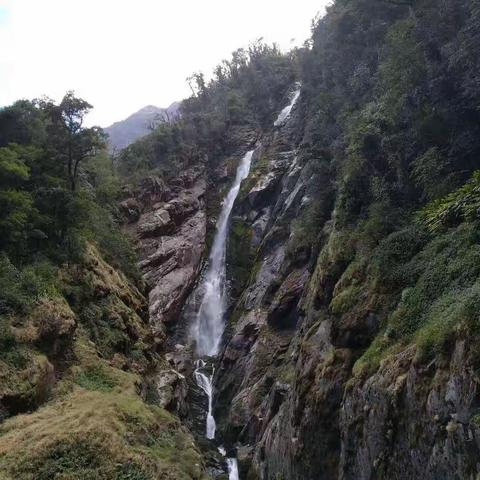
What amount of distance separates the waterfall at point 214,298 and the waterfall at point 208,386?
200cm

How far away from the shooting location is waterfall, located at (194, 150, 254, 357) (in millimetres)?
43219

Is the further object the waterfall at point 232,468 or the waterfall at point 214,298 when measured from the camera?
the waterfall at point 214,298

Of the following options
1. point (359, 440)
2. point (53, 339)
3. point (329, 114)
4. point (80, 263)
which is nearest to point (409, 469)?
point (359, 440)

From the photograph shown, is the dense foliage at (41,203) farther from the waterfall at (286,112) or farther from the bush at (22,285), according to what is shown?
the waterfall at (286,112)

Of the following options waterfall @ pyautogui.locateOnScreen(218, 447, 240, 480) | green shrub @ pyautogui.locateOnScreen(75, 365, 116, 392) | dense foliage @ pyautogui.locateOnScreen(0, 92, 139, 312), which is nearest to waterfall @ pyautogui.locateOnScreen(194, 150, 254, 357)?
dense foliage @ pyautogui.locateOnScreen(0, 92, 139, 312)

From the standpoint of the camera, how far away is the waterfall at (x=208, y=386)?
33256 millimetres

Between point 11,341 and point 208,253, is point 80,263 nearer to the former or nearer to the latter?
point 11,341

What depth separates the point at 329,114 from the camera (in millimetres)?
38875

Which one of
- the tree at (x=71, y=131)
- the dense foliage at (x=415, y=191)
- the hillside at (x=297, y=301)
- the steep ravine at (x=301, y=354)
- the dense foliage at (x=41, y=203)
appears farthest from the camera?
the tree at (x=71, y=131)

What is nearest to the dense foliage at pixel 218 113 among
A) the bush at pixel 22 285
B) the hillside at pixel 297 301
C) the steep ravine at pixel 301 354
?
the steep ravine at pixel 301 354

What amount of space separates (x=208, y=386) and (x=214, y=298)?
1124 cm

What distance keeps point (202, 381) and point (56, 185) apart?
18553mm

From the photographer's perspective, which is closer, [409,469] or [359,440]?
[409,469]

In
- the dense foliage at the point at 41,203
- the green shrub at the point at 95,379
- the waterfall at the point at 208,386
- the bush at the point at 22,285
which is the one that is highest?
the dense foliage at the point at 41,203
